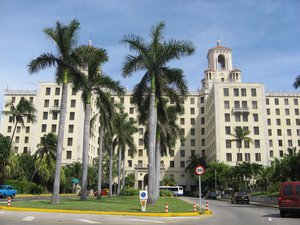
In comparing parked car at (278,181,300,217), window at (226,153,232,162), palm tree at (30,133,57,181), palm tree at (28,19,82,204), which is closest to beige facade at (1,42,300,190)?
window at (226,153,232,162)

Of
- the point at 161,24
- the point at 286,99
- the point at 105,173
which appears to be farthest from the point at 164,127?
the point at 286,99

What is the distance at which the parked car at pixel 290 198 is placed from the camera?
58.0 feet

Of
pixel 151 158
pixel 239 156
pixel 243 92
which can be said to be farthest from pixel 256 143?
pixel 151 158

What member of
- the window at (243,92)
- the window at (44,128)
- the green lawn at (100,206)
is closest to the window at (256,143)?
the window at (243,92)

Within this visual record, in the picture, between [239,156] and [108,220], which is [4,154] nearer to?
[108,220]

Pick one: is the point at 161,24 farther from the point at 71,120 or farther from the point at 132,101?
the point at 71,120

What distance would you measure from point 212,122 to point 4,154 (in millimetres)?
53777

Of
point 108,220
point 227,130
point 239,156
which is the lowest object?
point 108,220

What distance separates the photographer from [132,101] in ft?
94.0

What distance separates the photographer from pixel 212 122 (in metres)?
83.9

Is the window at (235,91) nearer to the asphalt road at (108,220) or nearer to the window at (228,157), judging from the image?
the window at (228,157)

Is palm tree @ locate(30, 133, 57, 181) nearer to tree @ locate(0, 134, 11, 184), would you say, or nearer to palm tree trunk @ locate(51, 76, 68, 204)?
tree @ locate(0, 134, 11, 184)

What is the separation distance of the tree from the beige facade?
28.9 metres

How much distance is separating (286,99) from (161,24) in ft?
261
